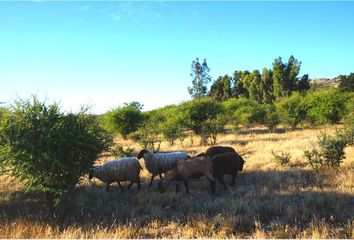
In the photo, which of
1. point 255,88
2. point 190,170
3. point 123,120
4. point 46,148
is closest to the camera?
point 46,148

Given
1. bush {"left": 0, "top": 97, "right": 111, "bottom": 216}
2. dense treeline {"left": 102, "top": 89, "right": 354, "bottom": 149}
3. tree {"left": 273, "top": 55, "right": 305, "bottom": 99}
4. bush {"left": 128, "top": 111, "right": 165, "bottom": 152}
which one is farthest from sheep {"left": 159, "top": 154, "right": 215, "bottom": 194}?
tree {"left": 273, "top": 55, "right": 305, "bottom": 99}

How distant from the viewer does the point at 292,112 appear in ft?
105

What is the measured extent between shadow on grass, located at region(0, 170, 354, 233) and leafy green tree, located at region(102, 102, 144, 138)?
21.2m

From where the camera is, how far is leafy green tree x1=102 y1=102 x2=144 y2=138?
3303 centimetres

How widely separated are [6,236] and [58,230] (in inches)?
37.5

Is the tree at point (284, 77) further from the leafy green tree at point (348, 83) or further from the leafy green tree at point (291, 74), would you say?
the leafy green tree at point (348, 83)

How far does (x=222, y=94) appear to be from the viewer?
70.4 metres

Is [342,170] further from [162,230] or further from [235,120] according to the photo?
[235,120]

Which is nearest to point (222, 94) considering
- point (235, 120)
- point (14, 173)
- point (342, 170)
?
point (235, 120)

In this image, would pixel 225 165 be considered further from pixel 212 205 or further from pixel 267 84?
pixel 267 84

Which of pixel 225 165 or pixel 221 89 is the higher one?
pixel 221 89

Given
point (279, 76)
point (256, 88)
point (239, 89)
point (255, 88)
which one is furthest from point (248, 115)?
point (239, 89)

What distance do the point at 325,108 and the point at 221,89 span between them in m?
40.9

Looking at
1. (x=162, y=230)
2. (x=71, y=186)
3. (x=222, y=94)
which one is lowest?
(x=162, y=230)
